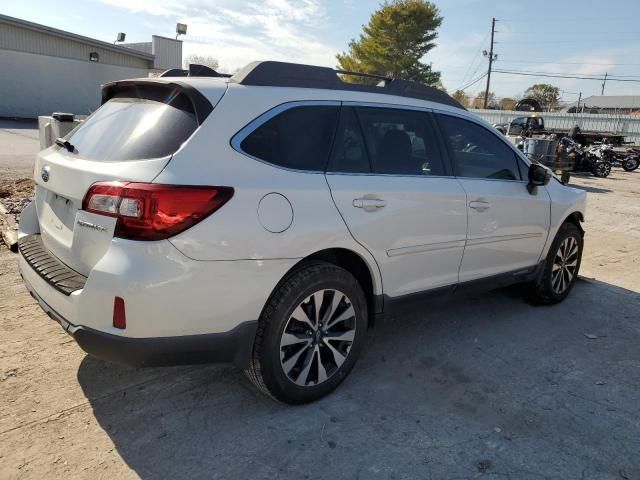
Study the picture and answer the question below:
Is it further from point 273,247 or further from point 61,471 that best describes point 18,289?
point 273,247

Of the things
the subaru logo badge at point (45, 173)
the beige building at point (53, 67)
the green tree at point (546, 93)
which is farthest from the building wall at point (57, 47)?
the green tree at point (546, 93)

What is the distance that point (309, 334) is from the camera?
2885mm

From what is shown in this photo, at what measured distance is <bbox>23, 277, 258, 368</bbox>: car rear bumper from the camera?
7.70ft

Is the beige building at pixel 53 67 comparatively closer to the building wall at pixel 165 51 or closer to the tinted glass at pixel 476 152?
the building wall at pixel 165 51

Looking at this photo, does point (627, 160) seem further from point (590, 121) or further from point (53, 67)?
point (53, 67)

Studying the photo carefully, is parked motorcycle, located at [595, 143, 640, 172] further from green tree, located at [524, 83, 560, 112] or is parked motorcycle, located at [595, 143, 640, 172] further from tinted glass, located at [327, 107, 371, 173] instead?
green tree, located at [524, 83, 560, 112]

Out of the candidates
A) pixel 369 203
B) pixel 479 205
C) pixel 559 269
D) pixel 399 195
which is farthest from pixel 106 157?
pixel 559 269

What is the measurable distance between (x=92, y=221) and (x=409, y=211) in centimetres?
180

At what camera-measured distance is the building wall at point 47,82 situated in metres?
26.9

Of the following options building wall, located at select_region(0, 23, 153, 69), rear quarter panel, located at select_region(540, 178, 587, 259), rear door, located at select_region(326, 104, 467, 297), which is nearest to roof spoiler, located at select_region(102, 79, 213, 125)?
rear door, located at select_region(326, 104, 467, 297)

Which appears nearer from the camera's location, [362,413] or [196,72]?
[362,413]

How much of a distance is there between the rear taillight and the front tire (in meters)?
0.63

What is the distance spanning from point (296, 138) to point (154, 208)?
0.91 m

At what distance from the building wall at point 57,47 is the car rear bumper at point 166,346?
29.4 metres
